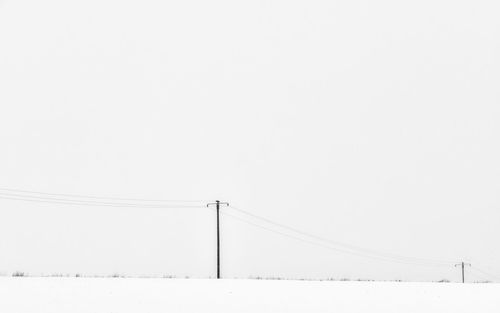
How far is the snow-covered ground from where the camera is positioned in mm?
11203

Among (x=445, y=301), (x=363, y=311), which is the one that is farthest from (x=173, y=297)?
(x=445, y=301)

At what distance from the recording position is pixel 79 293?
484 inches

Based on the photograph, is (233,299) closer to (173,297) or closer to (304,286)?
(173,297)

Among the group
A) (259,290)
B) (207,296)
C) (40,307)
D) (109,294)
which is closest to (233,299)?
(207,296)

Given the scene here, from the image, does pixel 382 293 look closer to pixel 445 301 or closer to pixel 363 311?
pixel 445 301

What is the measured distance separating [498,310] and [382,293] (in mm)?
2621

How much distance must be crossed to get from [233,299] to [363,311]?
2620 mm

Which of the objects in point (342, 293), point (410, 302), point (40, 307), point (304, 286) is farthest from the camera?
point (304, 286)

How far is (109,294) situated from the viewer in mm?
12234

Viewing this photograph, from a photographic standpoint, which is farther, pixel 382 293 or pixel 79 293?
pixel 382 293

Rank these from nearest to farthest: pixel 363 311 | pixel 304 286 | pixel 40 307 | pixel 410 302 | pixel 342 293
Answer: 1. pixel 40 307
2. pixel 363 311
3. pixel 410 302
4. pixel 342 293
5. pixel 304 286

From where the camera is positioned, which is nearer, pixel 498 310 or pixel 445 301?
pixel 498 310

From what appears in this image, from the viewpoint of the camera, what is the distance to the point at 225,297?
12.7 meters

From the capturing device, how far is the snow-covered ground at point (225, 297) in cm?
1120
